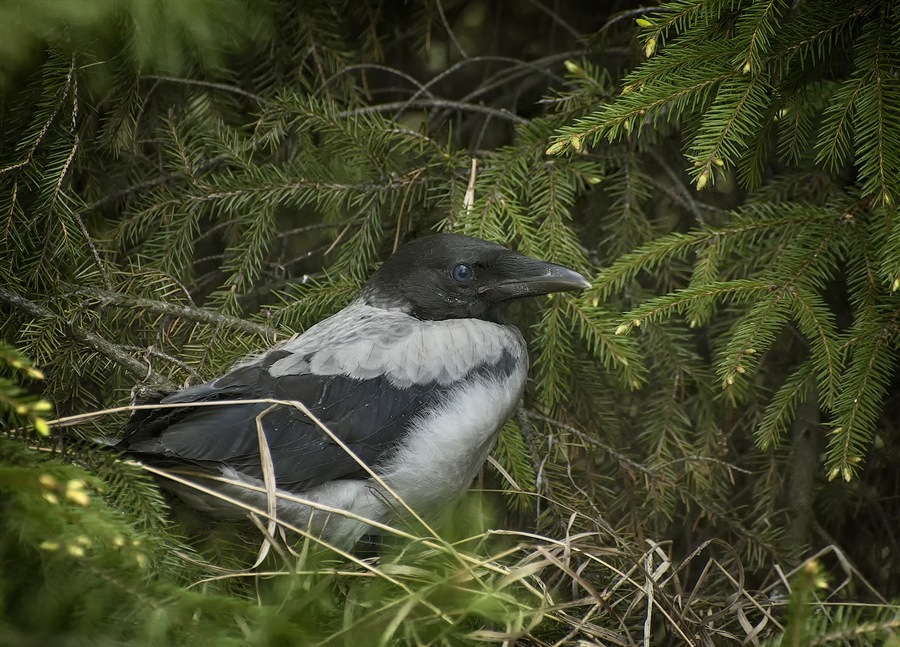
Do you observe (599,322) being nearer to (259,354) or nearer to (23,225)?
(259,354)

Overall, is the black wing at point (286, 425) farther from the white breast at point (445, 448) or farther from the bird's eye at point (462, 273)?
the bird's eye at point (462, 273)

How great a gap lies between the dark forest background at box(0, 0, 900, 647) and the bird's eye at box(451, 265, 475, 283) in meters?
0.14

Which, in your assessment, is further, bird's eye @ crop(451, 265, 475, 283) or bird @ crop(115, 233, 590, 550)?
bird's eye @ crop(451, 265, 475, 283)

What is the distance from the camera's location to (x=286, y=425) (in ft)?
8.63

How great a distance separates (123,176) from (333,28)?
44.0 inches

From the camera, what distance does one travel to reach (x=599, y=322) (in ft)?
9.66

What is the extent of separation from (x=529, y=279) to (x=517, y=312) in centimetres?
72

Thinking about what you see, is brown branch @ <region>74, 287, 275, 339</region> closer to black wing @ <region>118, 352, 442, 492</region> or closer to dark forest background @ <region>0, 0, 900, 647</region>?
dark forest background @ <region>0, 0, 900, 647</region>

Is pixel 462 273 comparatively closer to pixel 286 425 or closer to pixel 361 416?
pixel 361 416

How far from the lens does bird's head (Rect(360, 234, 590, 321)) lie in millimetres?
2971

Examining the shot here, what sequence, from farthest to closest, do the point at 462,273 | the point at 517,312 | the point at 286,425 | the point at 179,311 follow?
1. the point at 517,312
2. the point at 462,273
3. the point at 179,311
4. the point at 286,425

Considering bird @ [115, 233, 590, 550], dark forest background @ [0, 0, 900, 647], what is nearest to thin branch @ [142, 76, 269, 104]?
dark forest background @ [0, 0, 900, 647]

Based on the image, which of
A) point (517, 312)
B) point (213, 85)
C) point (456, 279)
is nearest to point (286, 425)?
point (456, 279)

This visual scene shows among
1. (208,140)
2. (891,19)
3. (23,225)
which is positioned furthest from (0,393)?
(891,19)
